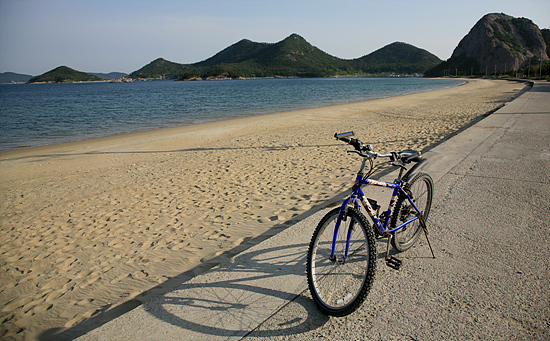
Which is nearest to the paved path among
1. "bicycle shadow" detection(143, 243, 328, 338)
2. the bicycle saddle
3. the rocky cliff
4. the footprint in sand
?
"bicycle shadow" detection(143, 243, 328, 338)

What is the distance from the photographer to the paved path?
2199 mm

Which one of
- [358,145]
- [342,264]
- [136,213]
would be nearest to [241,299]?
[342,264]

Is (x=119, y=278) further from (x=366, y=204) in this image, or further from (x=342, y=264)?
(x=366, y=204)

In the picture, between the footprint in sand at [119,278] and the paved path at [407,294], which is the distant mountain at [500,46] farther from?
the footprint in sand at [119,278]

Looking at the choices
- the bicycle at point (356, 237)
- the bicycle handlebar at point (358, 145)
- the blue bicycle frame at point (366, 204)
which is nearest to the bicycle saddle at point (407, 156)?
the bicycle at point (356, 237)

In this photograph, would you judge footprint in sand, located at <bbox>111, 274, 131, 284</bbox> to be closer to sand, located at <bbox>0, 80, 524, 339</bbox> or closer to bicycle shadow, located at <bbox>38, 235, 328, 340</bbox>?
sand, located at <bbox>0, 80, 524, 339</bbox>

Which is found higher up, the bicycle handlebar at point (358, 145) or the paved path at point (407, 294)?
the bicycle handlebar at point (358, 145)

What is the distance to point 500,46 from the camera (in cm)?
13675

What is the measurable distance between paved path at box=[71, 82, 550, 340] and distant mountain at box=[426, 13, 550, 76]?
155541mm

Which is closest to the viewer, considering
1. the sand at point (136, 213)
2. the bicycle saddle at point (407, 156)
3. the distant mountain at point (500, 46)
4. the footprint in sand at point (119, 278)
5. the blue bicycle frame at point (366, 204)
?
the blue bicycle frame at point (366, 204)

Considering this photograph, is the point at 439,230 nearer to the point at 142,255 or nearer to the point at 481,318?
the point at 481,318

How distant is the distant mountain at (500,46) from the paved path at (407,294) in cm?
15554

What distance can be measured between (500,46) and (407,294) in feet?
563

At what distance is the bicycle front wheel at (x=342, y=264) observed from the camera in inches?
88.0
